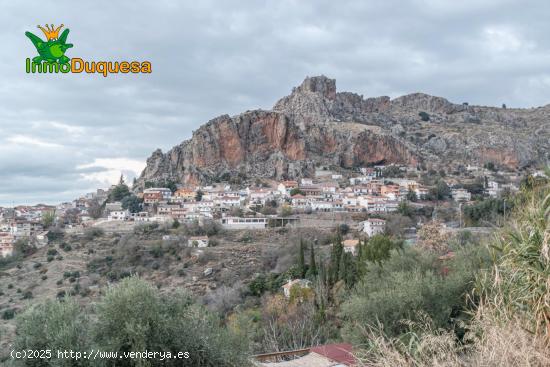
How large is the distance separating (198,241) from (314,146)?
31.4 m

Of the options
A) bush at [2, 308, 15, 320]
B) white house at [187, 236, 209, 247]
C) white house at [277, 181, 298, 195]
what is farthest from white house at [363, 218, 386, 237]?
bush at [2, 308, 15, 320]

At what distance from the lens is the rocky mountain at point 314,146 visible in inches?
2429

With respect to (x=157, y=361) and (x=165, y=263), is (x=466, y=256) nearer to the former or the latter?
(x=157, y=361)

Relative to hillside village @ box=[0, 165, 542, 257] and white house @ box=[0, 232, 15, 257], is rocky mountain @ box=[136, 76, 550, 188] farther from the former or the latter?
white house @ box=[0, 232, 15, 257]

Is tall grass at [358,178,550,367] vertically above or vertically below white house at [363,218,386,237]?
above

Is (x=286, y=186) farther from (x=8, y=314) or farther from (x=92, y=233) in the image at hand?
(x=8, y=314)

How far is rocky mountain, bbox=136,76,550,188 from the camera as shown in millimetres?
61688

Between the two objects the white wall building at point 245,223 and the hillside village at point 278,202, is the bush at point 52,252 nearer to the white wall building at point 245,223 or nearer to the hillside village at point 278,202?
the hillside village at point 278,202

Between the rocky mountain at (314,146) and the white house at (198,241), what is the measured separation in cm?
2288

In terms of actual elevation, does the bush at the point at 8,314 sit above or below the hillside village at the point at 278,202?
below

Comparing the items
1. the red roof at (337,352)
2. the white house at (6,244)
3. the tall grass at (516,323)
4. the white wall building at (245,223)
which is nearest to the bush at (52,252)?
the white house at (6,244)

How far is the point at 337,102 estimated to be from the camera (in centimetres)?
8250

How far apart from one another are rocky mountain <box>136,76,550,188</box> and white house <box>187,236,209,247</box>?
22877 mm

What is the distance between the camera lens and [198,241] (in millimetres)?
36000
